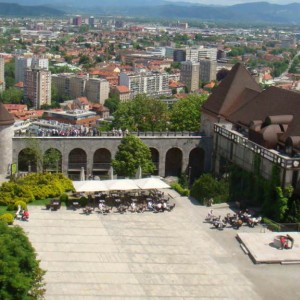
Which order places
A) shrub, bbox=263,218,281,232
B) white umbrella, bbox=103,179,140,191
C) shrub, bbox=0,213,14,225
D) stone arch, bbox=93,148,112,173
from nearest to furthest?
shrub, bbox=0,213,14,225
shrub, bbox=263,218,281,232
white umbrella, bbox=103,179,140,191
stone arch, bbox=93,148,112,173

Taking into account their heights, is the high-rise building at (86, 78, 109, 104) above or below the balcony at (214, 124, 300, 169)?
below

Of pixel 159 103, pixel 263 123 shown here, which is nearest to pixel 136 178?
pixel 263 123

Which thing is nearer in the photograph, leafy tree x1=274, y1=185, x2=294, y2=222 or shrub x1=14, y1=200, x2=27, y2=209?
leafy tree x1=274, y1=185, x2=294, y2=222

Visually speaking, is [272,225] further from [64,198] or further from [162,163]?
[162,163]

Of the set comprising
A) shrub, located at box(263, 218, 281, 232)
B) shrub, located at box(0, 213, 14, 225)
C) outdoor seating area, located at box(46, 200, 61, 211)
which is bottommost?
outdoor seating area, located at box(46, 200, 61, 211)

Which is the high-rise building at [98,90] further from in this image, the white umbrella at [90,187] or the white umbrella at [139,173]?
the white umbrella at [90,187]

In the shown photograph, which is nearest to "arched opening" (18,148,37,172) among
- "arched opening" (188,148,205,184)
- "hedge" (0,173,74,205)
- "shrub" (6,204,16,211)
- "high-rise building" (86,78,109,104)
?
"hedge" (0,173,74,205)

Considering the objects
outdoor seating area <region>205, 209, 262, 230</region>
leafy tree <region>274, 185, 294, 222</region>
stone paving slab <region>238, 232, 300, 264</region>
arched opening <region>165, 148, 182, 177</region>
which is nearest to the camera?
stone paving slab <region>238, 232, 300, 264</region>

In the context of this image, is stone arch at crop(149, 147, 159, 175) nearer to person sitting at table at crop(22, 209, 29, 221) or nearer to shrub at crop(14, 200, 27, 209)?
shrub at crop(14, 200, 27, 209)
